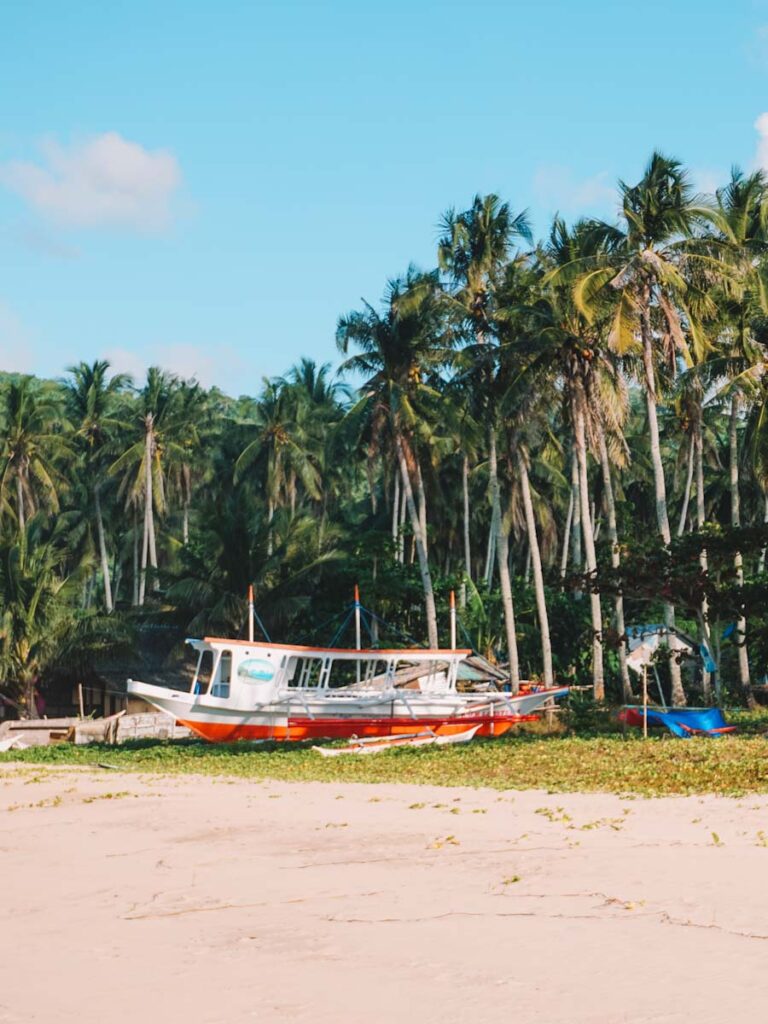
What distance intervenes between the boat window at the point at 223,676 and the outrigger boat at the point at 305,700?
0.03m

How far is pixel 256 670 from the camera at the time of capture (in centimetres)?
3225

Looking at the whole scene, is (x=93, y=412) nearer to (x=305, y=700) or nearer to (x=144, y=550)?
(x=144, y=550)

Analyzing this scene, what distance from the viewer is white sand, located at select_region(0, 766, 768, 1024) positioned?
21.9ft

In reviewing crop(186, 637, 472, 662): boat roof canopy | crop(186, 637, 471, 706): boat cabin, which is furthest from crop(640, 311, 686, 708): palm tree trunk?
crop(186, 637, 472, 662): boat roof canopy

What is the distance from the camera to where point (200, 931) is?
8.55m

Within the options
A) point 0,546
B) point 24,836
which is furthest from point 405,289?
point 24,836

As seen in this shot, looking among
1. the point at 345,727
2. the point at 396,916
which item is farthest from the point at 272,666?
the point at 396,916

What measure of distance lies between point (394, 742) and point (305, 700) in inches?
190

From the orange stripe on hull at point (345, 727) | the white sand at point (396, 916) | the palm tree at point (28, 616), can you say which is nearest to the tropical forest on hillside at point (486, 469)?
the palm tree at point (28, 616)

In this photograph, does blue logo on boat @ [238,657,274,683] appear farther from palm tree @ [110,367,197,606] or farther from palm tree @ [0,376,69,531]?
palm tree @ [0,376,69,531]

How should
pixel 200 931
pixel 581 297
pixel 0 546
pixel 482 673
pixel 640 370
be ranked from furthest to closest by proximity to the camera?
pixel 0 546, pixel 482 673, pixel 640 370, pixel 581 297, pixel 200 931

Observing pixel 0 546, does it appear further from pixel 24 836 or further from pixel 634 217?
pixel 24 836

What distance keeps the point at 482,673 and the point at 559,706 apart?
4089 millimetres

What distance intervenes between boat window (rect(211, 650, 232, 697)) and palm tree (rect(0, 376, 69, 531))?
27554 mm
